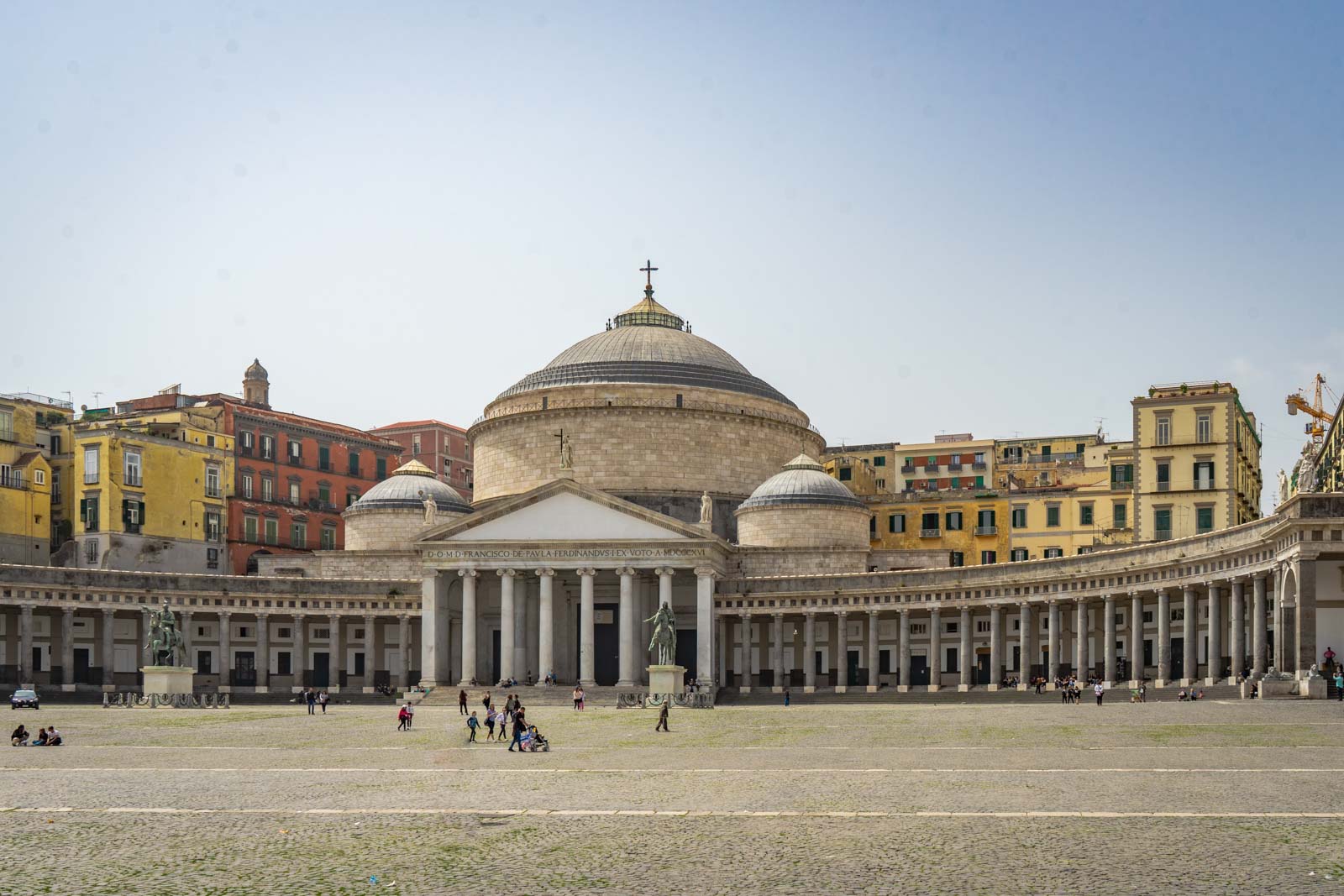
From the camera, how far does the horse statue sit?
75.6 metres

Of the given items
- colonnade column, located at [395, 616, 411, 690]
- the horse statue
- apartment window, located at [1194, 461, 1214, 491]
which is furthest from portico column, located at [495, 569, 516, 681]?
apartment window, located at [1194, 461, 1214, 491]

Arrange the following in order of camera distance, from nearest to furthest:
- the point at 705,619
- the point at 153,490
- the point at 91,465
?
the point at 705,619 → the point at 91,465 → the point at 153,490

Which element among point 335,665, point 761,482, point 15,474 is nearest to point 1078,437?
point 761,482

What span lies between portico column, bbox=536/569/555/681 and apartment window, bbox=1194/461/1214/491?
3323 cm

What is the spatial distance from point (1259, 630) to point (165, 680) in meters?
46.4

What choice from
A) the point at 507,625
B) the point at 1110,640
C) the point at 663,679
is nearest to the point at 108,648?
the point at 507,625

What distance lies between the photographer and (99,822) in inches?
1022

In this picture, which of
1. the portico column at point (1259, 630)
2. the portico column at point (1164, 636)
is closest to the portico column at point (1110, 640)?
Result: the portico column at point (1164, 636)

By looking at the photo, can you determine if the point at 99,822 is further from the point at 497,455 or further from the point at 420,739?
the point at 497,455

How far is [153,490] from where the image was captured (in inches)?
3873

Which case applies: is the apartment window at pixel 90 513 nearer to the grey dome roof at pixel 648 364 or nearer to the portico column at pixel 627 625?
the grey dome roof at pixel 648 364

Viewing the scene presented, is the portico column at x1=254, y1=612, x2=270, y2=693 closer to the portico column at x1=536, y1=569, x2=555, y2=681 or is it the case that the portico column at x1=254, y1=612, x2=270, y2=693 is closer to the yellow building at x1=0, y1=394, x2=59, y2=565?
the yellow building at x1=0, y1=394, x2=59, y2=565

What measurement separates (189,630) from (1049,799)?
70580 mm

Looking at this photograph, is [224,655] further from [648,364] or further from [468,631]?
[648,364]
